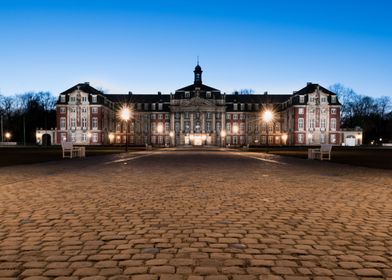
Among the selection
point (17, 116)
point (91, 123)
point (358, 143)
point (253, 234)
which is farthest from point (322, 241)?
point (17, 116)

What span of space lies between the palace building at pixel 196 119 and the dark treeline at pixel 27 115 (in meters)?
16.3

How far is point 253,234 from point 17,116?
335ft

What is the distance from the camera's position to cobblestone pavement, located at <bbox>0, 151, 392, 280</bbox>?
3582 millimetres

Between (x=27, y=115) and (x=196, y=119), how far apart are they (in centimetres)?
4614

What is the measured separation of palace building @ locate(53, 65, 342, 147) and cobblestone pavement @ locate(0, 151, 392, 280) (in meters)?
72.7

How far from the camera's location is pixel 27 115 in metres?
92.8

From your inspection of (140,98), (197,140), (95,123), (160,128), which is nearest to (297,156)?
(95,123)

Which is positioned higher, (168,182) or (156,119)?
(156,119)

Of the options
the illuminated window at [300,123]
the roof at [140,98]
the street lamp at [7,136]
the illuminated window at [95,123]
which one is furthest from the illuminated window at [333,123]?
the street lamp at [7,136]

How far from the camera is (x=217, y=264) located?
3729 millimetres

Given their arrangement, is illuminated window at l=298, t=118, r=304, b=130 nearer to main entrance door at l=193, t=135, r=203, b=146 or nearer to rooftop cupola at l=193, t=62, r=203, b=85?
main entrance door at l=193, t=135, r=203, b=146

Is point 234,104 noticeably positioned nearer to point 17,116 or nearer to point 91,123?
point 91,123

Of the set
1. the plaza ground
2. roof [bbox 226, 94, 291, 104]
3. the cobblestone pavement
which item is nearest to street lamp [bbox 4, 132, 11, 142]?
the plaza ground

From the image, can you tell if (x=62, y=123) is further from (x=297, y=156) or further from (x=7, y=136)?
A: (x=297, y=156)
